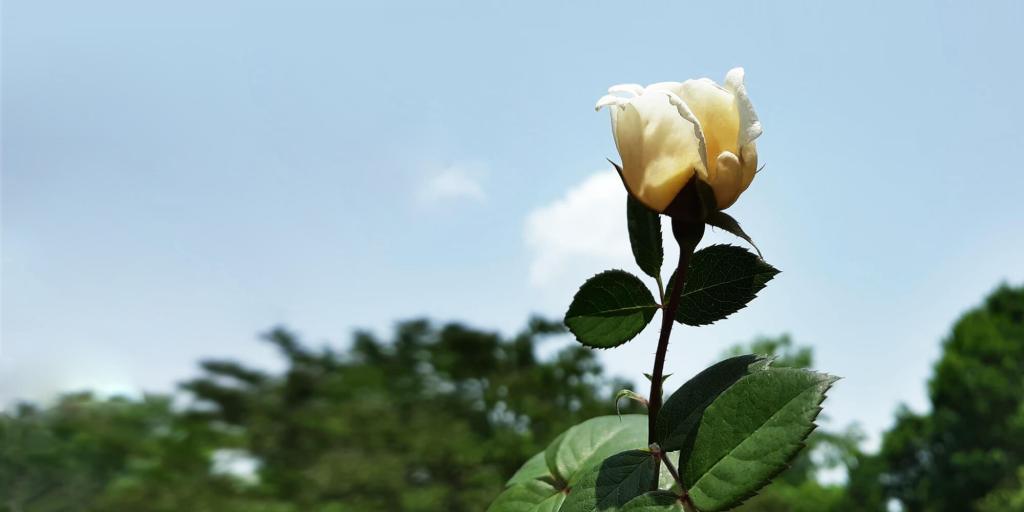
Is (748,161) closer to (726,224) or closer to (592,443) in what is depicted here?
(726,224)

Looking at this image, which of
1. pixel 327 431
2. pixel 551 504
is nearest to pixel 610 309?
pixel 551 504

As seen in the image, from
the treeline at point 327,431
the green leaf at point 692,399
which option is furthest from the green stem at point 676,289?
the treeline at point 327,431

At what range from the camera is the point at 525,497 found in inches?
25.0

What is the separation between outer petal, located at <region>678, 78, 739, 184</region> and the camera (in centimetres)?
49

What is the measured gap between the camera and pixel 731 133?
0.49 metres

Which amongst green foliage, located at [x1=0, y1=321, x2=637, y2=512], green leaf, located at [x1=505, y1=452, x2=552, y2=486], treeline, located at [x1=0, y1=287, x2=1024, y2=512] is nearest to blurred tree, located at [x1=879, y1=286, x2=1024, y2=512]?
treeline, located at [x1=0, y1=287, x2=1024, y2=512]

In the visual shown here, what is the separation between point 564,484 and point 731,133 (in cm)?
32

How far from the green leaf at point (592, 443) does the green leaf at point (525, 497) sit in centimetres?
2

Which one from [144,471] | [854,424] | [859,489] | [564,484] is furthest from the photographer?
[854,424]

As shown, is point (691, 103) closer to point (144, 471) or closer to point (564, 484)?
point (564, 484)

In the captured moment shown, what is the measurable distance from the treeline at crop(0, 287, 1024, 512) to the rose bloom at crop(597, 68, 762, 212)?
655cm

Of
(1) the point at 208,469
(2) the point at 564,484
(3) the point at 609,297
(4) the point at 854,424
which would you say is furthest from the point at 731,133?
(4) the point at 854,424

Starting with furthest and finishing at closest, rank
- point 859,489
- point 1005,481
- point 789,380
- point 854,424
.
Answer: point 854,424 < point 859,489 < point 1005,481 < point 789,380

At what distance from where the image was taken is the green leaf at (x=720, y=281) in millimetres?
503
